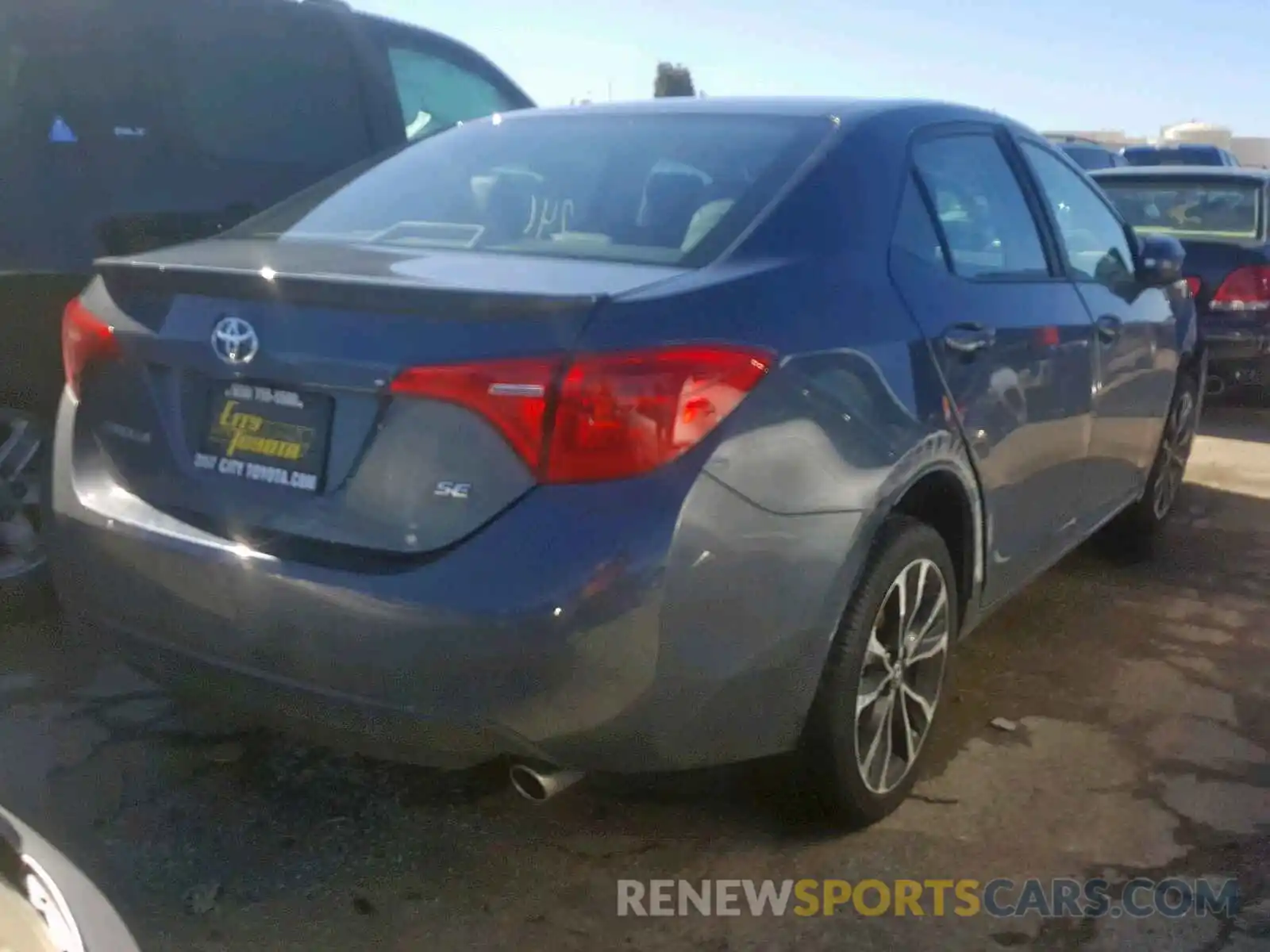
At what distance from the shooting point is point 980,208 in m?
3.48

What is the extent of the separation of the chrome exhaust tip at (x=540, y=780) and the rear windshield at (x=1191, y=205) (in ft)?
22.5

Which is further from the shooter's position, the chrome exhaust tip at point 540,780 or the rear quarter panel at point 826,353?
the chrome exhaust tip at point 540,780

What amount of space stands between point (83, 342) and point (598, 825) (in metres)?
1.49

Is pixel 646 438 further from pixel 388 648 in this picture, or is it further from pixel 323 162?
pixel 323 162

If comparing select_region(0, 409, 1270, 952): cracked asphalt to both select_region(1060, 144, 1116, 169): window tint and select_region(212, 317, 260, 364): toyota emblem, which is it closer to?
select_region(212, 317, 260, 364): toyota emblem

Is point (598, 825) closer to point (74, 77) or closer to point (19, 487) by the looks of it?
point (19, 487)

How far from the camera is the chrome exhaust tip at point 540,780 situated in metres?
2.44

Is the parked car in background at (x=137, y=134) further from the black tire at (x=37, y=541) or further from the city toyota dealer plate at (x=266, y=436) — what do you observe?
the city toyota dealer plate at (x=266, y=436)

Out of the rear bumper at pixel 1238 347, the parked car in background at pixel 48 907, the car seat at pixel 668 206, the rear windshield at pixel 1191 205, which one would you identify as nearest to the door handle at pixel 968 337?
the car seat at pixel 668 206

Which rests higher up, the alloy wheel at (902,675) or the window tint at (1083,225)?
the window tint at (1083,225)

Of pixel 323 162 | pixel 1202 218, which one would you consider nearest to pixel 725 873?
pixel 323 162

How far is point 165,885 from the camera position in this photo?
8.61ft

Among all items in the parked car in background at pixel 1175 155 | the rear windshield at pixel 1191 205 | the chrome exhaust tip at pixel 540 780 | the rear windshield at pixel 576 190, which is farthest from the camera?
the parked car in background at pixel 1175 155

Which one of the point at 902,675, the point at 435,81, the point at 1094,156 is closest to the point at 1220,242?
the point at 435,81
